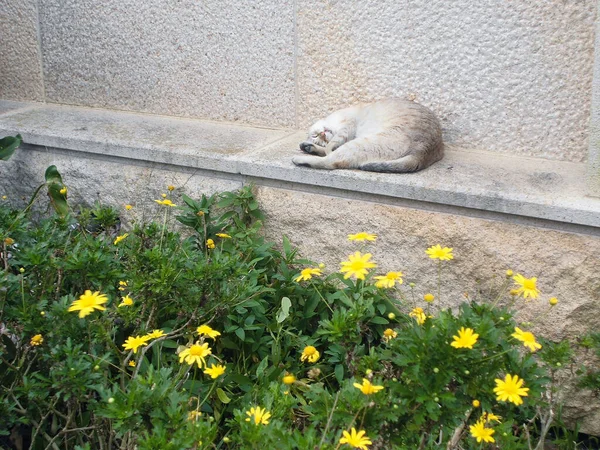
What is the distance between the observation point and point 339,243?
3.27 meters

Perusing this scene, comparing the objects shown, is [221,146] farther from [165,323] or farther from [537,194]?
[537,194]

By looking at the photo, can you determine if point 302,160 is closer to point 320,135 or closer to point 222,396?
point 320,135

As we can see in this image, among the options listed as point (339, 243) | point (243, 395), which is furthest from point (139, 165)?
point (243, 395)

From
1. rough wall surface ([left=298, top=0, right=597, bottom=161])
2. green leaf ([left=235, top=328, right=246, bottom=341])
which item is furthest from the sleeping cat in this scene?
green leaf ([left=235, top=328, right=246, bottom=341])

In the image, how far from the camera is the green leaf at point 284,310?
111 inches

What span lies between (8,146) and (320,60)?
5.61ft

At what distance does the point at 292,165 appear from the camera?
10.9ft

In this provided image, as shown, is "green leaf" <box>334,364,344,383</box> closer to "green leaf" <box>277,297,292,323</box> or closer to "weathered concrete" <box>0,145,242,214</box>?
"green leaf" <box>277,297,292,323</box>

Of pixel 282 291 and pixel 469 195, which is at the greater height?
pixel 469 195

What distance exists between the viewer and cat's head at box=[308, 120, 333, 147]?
3.54 metres

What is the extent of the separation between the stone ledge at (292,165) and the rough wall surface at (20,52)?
1.04 ft

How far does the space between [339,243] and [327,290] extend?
0.88ft

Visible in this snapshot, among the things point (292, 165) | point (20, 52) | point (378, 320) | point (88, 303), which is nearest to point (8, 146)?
point (20, 52)

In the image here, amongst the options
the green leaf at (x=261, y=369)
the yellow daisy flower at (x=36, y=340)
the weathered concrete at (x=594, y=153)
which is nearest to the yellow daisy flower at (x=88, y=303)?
the yellow daisy flower at (x=36, y=340)
